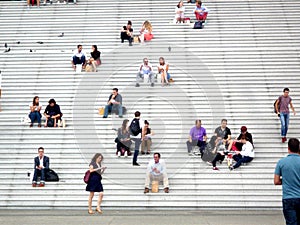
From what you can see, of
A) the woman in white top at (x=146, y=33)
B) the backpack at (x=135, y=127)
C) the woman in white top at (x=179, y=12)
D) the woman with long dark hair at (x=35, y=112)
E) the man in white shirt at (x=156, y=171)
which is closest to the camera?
the man in white shirt at (x=156, y=171)

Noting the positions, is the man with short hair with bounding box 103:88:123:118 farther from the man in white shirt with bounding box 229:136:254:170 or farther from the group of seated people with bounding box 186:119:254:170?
the man in white shirt with bounding box 229:136:254:170

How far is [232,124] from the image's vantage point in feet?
77.4

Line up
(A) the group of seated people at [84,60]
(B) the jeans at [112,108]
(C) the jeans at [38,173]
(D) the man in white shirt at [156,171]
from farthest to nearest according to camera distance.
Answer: (A) the group of seated people at [84,60] < (B) the jeans at [112,108] < (C) the jeans at [38,173] < (D) the man in white shirt at [156,171]

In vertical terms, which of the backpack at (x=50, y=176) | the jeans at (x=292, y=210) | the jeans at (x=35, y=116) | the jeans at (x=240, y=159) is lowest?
the jeans at (x=292, y=210)

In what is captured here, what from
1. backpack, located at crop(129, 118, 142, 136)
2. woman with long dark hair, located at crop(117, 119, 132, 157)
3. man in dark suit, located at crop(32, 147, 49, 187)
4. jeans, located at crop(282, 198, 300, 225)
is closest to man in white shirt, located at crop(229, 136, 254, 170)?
backpack, located at crop(129, 118, 142, 136)

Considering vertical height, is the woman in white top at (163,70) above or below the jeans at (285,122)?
above

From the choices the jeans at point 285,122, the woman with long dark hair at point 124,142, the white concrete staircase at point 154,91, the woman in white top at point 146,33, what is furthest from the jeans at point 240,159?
the woman in white top at point 146,33

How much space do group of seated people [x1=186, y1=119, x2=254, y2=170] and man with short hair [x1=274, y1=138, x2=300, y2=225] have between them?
414 inches

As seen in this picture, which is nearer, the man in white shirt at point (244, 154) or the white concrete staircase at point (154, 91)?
the white concrete staircase at point (154, 91)

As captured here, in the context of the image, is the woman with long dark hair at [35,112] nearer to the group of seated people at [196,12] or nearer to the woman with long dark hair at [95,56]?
the woman with long dark hair at [95,56]

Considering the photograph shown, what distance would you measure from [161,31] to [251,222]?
13.6m

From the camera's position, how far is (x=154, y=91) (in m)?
25.1

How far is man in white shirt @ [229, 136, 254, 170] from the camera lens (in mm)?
21578

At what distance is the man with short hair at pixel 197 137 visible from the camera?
22.1 meters
